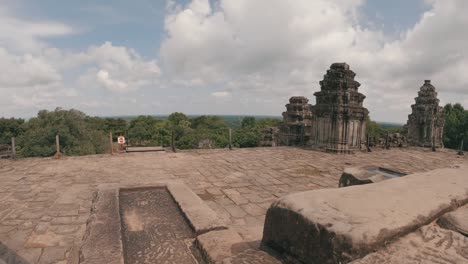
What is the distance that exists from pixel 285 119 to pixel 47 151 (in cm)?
2128

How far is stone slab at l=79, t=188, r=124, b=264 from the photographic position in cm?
232

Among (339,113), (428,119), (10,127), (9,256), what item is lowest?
(10,127)

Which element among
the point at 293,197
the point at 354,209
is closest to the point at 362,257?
the point at 354,209

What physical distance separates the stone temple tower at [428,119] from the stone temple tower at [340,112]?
197 inches

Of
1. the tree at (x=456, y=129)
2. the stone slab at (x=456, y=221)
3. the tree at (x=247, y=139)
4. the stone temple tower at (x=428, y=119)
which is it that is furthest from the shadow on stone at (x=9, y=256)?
the tree at (x=247, y=139)

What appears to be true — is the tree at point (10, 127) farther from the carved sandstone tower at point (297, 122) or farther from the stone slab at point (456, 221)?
the stone slab at point (456, 221)

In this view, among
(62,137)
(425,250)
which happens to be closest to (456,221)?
(425,250)

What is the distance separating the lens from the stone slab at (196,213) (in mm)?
2998

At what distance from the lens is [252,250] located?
218 cm

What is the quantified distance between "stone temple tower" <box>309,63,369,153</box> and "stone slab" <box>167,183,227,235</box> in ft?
27.0

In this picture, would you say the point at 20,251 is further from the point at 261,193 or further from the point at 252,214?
the point at 261,193

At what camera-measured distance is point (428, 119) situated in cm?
1406

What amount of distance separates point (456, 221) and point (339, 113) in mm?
9659

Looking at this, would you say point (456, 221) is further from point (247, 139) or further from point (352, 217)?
point (247, 139)
